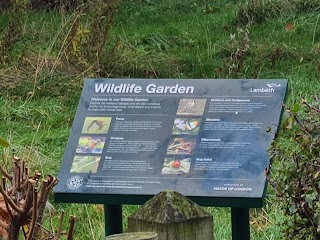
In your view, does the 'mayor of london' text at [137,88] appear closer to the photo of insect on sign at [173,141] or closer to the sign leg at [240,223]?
the photo of insect on sign at [173,141]

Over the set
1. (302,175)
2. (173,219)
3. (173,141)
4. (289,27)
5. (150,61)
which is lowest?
(173,219)

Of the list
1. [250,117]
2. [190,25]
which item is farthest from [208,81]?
[190,25]

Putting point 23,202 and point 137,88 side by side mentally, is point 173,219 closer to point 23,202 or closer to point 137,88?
point 23,202

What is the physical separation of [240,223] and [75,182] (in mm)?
807

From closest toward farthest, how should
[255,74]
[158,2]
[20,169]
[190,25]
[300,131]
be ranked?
[20,169] → [300,131] → [255,74] → [190,25] → [158,2]

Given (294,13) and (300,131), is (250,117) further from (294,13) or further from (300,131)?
(294,13)

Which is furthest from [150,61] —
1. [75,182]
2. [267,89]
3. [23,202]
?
[23,202]

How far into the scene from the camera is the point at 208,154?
14.4ft

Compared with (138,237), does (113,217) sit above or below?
above

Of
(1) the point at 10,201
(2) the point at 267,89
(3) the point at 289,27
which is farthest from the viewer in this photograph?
(3) the point at 289,27

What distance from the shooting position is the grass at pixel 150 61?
7.11 meters

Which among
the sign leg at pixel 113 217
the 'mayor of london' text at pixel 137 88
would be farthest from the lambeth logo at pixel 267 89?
the sign leg at pixel 113 217

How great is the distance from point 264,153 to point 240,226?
396 mm

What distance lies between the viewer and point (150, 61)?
10.1 m
